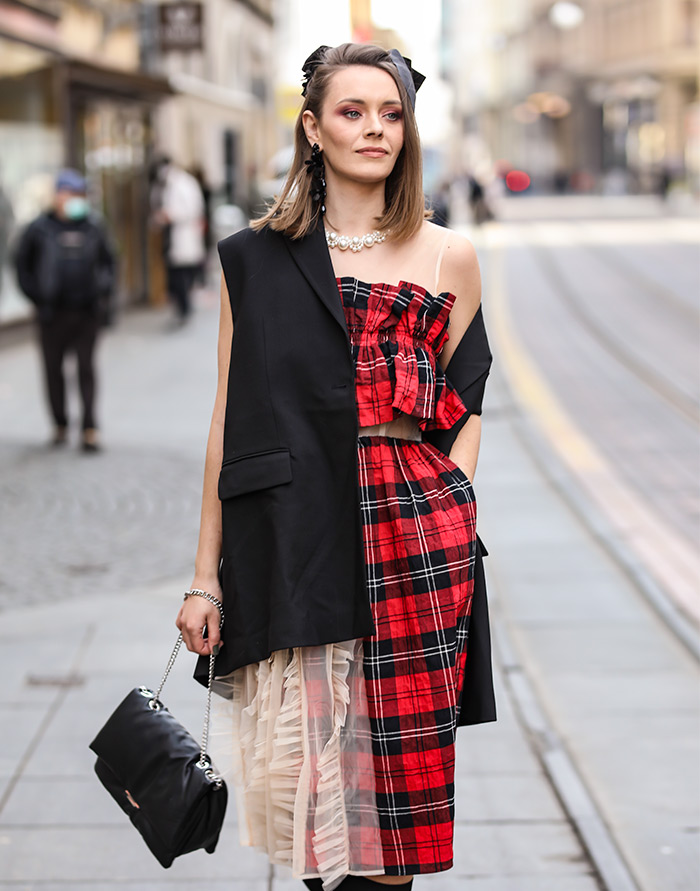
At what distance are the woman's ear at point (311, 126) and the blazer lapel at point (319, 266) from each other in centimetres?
17

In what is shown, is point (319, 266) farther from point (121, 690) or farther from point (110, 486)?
point (110, 486)

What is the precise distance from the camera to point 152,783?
7.95 ft

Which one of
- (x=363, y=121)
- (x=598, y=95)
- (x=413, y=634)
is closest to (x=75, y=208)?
(x=363, y=121)

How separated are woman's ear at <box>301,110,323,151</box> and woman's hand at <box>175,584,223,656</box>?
34.8 inches

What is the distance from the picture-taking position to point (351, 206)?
2457 millimetres

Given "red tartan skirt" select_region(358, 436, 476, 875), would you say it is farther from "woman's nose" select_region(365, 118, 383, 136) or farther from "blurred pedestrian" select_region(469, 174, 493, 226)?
"blurred pedestrian" select_region(469, 174, 493, 226)

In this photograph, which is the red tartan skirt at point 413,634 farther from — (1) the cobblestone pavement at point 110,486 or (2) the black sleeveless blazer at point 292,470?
(1) the cobblestone pavement at point 110,486

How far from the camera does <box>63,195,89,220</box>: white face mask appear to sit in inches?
358

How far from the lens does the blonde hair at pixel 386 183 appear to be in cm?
239

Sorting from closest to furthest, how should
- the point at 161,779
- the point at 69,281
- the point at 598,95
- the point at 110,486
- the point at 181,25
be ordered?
the point at 161,779 → the point at 110,486 → the point at 69,281 → the point at 181,25 → the point at 598,95

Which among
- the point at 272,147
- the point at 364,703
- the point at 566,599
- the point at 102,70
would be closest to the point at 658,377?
the point at 566,599

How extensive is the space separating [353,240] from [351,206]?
0.07 meters

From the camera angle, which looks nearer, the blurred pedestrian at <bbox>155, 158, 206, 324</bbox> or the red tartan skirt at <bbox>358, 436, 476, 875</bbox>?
the red tartan skirt at <bbox>358, 436, 476, 875</bbox>

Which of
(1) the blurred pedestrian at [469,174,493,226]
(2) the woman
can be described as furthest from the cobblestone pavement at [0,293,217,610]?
(1) the blurred pedestrian at [469,174,493,226]
